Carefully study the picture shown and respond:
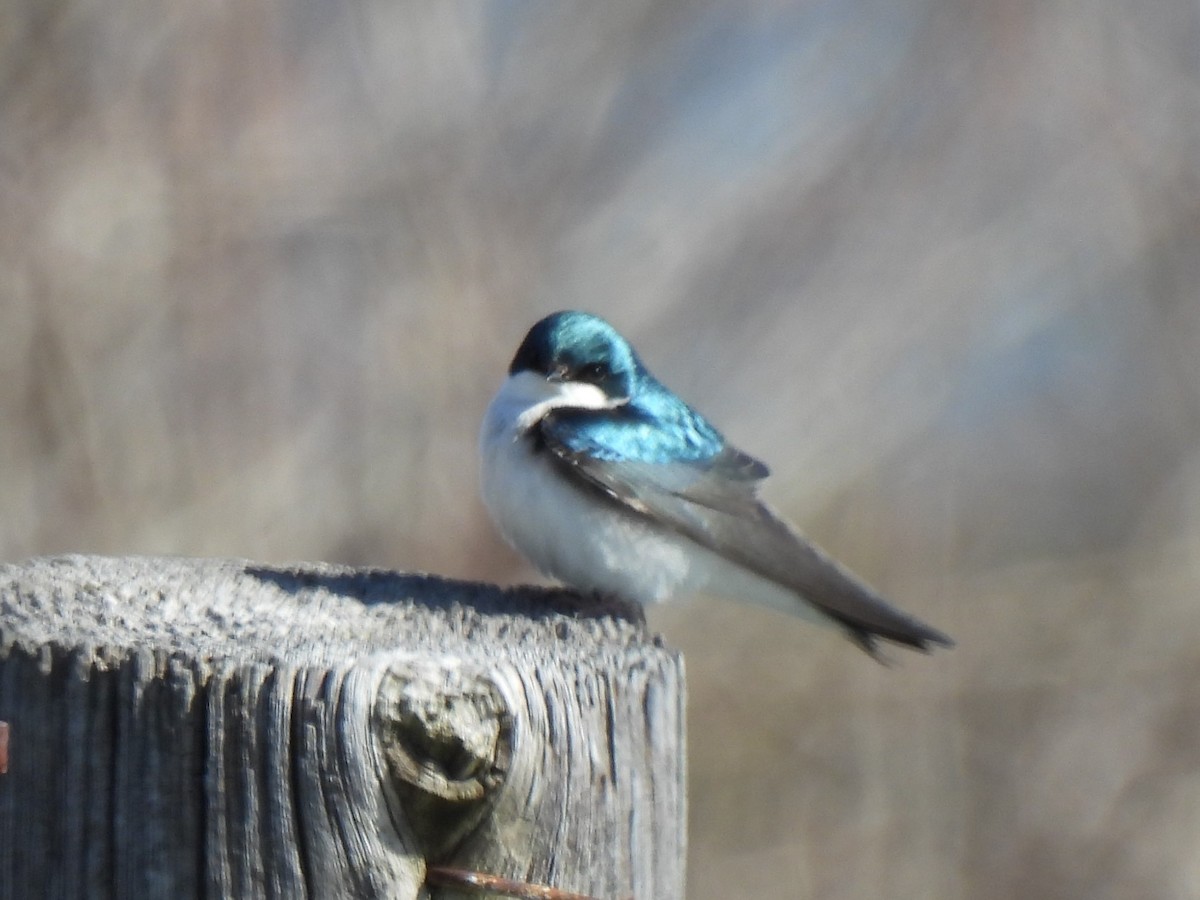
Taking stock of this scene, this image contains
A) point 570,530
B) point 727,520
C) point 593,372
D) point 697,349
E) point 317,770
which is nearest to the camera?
point 317,770

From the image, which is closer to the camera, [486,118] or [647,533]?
[647,533]

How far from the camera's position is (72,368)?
3.57 m

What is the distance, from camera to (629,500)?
2217 mm

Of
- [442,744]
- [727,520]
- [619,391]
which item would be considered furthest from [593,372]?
[442,744]

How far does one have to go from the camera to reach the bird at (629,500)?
2207 mm

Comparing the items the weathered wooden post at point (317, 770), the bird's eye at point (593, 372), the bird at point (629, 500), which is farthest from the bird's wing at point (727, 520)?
the weathered wooden post at point (317, 770)

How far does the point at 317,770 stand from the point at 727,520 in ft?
4.45

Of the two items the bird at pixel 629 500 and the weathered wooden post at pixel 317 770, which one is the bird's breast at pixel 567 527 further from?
the weathered wooden post at pixel 317 770

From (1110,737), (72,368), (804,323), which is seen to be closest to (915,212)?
(804,323)

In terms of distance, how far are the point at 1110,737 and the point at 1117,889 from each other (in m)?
0.37

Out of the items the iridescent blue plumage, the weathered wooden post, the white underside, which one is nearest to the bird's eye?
the iridescent blue plumage

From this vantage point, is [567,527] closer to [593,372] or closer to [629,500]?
[629,500]

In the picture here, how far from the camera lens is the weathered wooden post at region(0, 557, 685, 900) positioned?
1.03 meters

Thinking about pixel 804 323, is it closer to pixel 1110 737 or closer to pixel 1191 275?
pixel 1191 275
